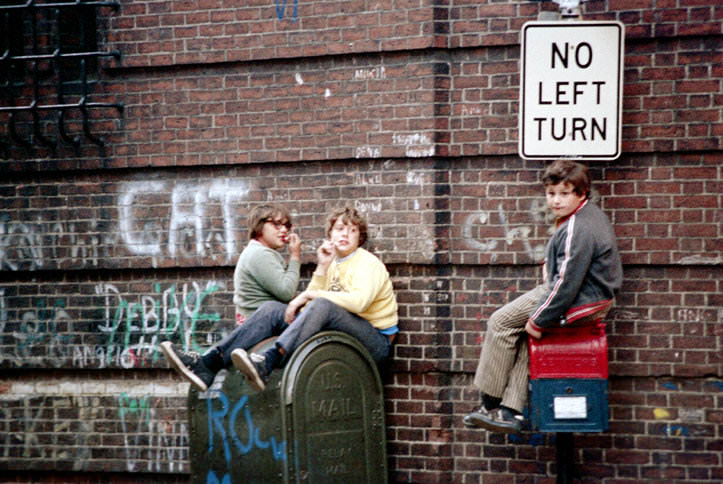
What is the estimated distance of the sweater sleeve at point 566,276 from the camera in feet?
16.6

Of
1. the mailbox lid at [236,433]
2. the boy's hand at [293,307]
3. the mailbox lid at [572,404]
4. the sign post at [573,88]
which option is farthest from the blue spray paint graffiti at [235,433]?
the sign post at [573,88]

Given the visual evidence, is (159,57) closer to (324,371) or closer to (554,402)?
(324,371)

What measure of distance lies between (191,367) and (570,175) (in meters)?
2.56

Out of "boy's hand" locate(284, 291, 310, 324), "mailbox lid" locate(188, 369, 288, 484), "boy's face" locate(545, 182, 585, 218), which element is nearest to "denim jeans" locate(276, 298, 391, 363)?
"boy's hand" locate(284, 291, 310, 324)

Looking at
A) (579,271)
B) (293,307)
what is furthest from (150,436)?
(579,271)

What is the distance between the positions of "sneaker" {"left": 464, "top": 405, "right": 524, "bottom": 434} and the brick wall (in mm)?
765

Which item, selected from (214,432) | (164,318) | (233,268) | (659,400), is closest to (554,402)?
(659,400)

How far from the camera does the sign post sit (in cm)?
558

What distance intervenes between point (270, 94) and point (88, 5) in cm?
153

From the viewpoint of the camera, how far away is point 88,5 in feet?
21.7

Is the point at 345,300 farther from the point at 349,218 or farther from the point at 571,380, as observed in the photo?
the point at 571,380

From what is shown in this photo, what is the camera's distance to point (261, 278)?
5832mm

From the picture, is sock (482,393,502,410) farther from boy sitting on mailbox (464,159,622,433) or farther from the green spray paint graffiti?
the green spray paint graffiti

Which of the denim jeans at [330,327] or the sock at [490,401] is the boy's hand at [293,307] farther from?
the sock at [490,401]
